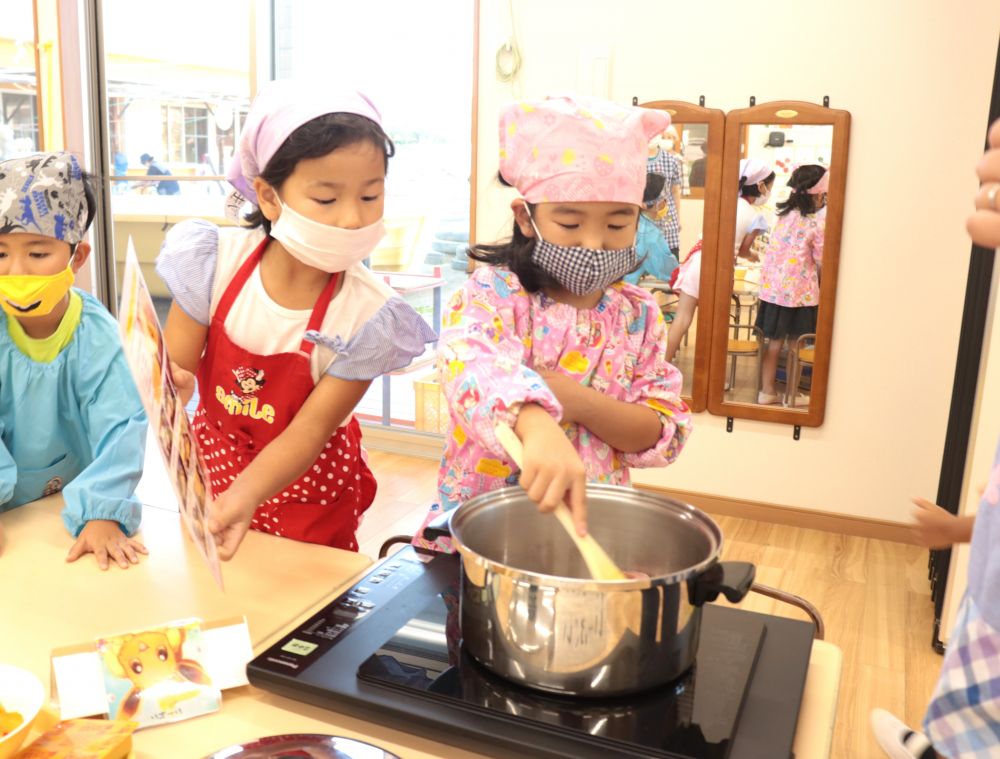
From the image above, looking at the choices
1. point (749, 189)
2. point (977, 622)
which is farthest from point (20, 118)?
point (977, 622)

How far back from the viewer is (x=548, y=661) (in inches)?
28.5

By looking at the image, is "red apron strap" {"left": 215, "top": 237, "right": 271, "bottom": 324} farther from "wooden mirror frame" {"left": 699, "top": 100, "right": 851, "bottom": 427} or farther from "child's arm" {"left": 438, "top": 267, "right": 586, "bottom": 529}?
"wooden mirror frame" {"left": 699, "top": 100, "right": 851, "bottom": 427}

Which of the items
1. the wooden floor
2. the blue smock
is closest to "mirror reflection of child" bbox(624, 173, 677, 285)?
the wooden floor

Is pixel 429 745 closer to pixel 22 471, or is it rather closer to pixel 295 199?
pixel 295 199

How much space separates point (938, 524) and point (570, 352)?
506 millimetres

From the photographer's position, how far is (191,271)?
132cm

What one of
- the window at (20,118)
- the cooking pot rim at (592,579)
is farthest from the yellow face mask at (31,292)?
the window at (20,118)

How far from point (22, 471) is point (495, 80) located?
260 cm

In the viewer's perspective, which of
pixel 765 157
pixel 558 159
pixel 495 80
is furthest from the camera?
pixel 495 80

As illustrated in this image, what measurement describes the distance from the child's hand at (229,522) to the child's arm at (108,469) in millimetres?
147

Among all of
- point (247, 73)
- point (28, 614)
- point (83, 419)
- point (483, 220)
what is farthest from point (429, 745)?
point (247, 73)

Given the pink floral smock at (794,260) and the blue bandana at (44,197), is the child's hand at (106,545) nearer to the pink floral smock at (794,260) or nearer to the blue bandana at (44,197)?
the blue bandana at (44,197)

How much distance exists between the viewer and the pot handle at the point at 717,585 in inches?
28.5

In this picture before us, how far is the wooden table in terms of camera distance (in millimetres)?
761
